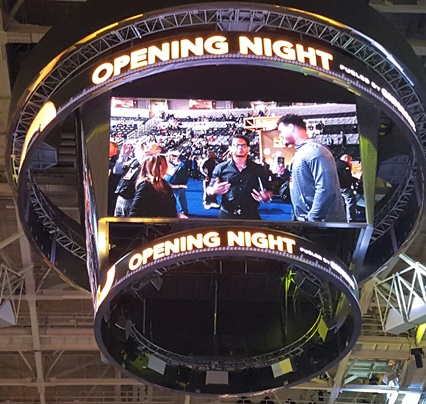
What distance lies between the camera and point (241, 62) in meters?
11.5

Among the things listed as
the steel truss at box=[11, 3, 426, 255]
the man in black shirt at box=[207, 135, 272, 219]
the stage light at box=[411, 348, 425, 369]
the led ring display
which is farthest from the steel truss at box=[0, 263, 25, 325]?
the stage light at box=[411, 348, 425, 369]

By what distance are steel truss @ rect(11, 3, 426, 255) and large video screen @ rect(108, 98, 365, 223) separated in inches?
→ 35.5

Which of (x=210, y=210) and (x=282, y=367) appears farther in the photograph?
(x=282, y=367)

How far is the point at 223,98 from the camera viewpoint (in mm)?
12883

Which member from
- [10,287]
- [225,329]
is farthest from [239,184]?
[10,287]

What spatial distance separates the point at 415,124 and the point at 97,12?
16.3 feet

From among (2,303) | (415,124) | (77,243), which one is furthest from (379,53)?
(2,303)

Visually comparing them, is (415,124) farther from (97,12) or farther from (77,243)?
(77,243)

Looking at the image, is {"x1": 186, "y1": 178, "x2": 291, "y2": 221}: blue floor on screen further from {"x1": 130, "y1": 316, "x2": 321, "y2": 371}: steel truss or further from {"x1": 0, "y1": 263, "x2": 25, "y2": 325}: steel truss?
{"x1": 0, "y1": 263, "x2": 25, "y2": 325}: steel truss

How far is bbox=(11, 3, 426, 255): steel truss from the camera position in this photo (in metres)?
11.7

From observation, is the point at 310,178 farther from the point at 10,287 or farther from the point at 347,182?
the point at 10,287

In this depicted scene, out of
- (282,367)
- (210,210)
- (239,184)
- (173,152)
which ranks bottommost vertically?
(282,367)

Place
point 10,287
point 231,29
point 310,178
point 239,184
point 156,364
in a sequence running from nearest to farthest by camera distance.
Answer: point 231,29 < point 239,184 < point 310,178 < point 156,364 < point 10,287

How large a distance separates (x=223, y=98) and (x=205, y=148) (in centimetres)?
87
